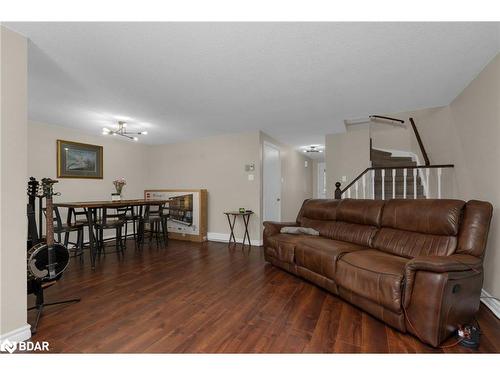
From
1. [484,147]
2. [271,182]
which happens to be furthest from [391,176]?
[271,182]

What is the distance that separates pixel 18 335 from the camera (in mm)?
1648

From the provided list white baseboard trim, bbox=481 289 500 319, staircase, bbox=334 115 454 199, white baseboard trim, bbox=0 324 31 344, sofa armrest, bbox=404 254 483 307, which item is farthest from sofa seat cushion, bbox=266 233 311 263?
white baseboard trim, bbox=0 324 31 344

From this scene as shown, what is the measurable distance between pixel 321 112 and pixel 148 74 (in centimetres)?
243

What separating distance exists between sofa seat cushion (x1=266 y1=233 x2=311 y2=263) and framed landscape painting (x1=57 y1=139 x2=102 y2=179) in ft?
12.9

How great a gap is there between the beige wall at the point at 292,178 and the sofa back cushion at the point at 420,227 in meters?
2.82

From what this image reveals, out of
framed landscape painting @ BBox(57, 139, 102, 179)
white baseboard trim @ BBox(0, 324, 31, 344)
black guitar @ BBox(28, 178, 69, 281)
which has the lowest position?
white baseboard trim @ BBox(0, 324, 31, 344)

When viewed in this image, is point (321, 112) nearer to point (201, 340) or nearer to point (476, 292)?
point (476, 292)

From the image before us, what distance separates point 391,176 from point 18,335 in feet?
15.7

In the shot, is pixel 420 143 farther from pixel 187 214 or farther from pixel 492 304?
pixel 187 214

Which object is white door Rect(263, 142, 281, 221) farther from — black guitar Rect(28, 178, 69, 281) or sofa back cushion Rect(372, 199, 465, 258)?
black guitar Rect(28, 178, 69, 281)

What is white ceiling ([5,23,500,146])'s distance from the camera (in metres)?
1.72

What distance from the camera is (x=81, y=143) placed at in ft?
15.4

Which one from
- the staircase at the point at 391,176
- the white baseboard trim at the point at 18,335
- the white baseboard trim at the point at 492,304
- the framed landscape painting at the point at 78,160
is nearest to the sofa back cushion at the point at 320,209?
the staircase at the point at 391,176

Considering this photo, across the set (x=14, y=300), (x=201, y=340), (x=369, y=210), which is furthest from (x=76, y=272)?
(x=369, y=210)
